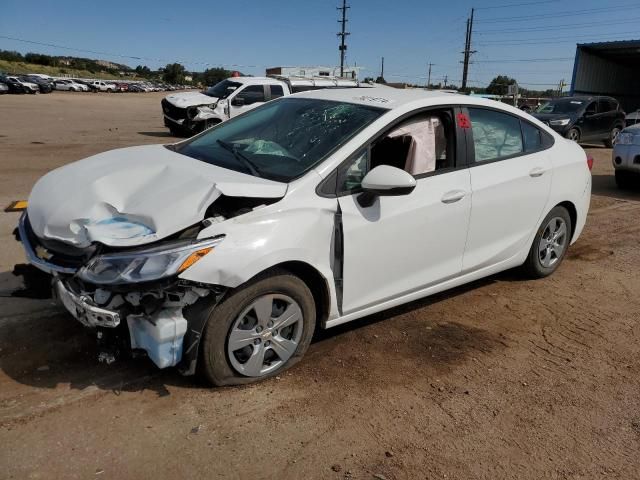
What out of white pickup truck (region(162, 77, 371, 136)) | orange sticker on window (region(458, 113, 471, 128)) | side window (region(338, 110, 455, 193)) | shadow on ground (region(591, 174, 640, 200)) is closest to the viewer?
side window (region(338, 110, 455, 193))

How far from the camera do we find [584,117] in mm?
16500

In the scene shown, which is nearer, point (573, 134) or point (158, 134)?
point (573, 134)

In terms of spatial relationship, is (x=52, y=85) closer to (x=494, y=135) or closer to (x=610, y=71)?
(x=610, y=71)

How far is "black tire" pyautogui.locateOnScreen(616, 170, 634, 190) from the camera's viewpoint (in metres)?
9.63

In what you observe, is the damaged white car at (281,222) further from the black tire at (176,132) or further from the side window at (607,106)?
the side window at (607,106)

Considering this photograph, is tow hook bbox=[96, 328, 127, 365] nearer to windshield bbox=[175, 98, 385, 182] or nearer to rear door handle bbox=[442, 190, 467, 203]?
windshield bbox=[175, 98, 385, 182]

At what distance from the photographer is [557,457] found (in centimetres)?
268

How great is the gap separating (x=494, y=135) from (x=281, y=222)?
215cm

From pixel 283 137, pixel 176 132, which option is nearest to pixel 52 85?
pixel 176 132

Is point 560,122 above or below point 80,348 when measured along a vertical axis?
above

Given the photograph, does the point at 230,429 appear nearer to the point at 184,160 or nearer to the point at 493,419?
the point at 493,419

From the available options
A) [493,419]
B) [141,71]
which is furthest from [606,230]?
[141,71]

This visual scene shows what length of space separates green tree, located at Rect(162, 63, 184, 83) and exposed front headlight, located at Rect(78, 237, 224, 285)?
432ft

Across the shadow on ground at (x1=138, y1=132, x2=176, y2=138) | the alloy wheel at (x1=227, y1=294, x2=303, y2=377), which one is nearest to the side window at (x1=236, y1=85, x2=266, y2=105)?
the shadow on ground at (x1=138, y1=132, x2=176, y2=138)
